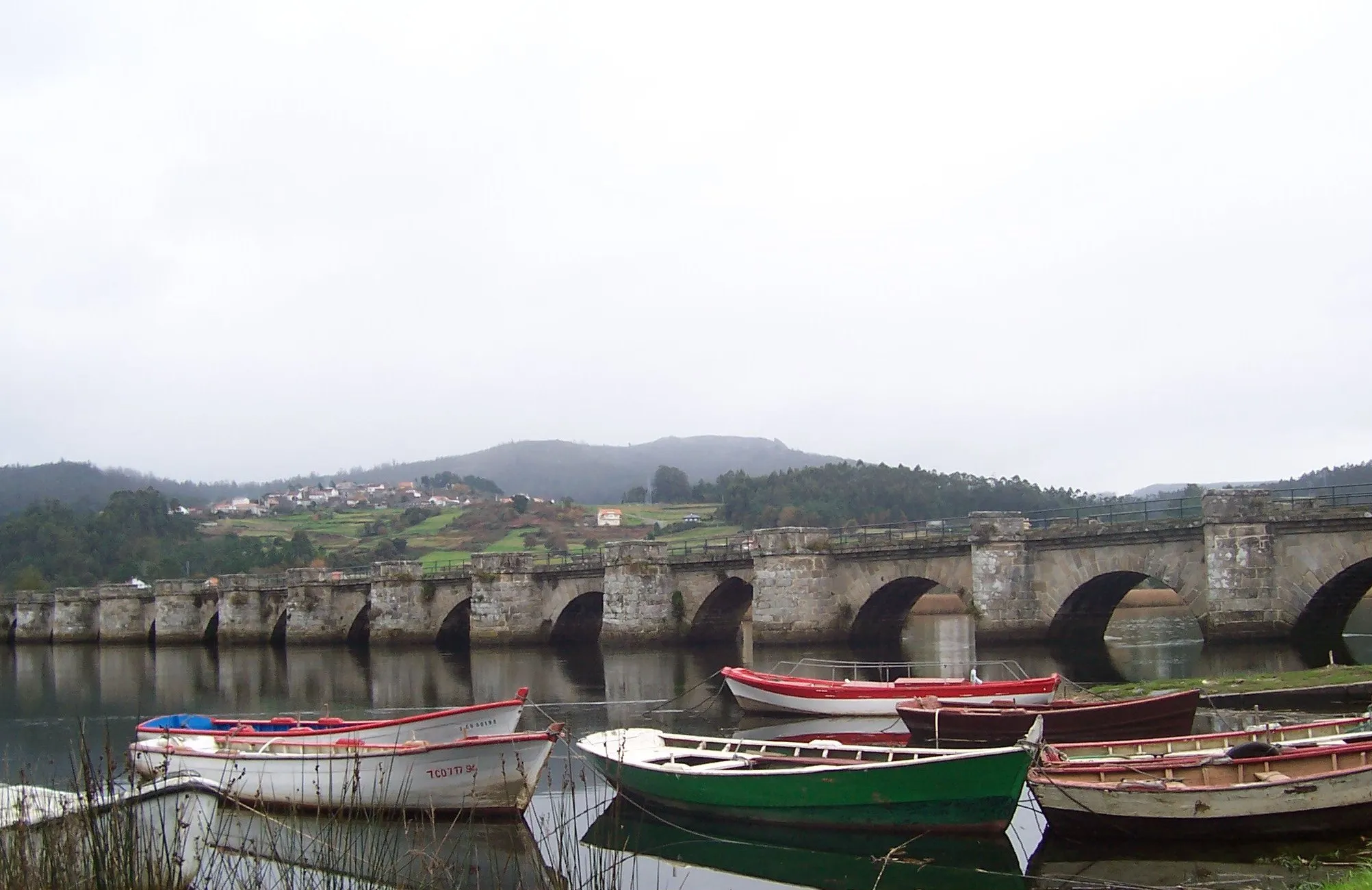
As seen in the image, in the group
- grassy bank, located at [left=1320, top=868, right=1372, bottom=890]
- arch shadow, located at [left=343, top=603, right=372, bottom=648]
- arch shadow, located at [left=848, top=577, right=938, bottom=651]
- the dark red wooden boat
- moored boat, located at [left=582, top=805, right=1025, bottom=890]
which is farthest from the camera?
arch shadow, located at [left=343, top=603, right=372, bottom=648]

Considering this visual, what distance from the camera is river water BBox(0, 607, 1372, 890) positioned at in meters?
12.8

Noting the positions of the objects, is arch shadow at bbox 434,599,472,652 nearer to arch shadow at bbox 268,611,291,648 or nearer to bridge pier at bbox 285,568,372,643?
bridge pier at bbox 285,568,372,643

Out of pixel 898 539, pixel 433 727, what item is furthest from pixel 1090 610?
pixel 433 727

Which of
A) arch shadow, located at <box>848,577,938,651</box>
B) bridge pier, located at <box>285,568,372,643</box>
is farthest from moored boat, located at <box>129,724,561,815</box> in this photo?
bridge pier, located at <box>285,568,372,643</box>

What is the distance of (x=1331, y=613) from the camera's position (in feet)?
103

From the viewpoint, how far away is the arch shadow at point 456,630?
5388cm

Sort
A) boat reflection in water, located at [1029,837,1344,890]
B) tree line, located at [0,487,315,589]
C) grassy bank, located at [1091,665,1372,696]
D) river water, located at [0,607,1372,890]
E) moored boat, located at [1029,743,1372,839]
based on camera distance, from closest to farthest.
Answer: boat reflection in water, located at [1029,837,1344,890]
moored boat, located at [1029,743,1372,839]
river water, located at [0,607,1372,890]
grassy bank, located at [1091,665,1372,696]
tree line, located at [0,487,315,589]

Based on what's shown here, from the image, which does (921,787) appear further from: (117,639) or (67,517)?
(67,517)

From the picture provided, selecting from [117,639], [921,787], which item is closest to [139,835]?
[921,787]

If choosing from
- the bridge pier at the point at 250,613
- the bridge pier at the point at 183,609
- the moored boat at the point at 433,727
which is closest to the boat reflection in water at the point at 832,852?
the moored boat at the point at 433,727

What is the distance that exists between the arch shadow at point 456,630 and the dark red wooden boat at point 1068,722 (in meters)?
38.1

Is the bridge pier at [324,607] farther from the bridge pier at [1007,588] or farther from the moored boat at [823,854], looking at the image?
the moored boat at [823,854]

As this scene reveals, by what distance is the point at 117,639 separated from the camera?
234 ft

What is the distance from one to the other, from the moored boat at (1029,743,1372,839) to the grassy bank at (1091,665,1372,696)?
8282 millimetres
